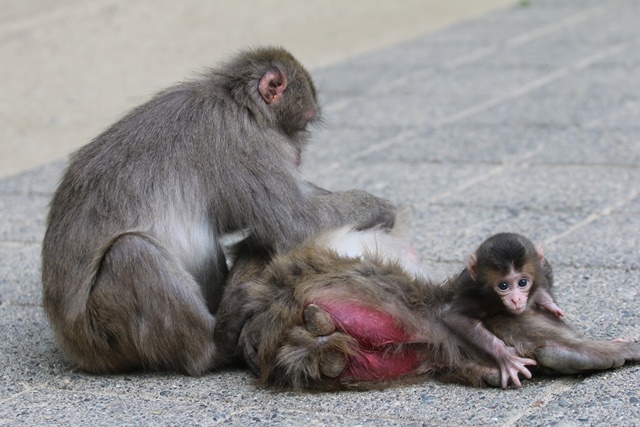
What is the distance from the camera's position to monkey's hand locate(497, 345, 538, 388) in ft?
13.2

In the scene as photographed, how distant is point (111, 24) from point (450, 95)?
5.23m

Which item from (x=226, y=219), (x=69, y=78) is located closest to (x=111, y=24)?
(x=69, y=78)

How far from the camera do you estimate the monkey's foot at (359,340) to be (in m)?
4.11

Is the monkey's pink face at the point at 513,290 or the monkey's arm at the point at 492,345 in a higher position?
the monkey's pink face at the point at 513,290

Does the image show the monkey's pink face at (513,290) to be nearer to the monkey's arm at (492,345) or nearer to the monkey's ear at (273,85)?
the monkey's arm at (492,345)

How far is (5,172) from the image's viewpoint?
8883mm

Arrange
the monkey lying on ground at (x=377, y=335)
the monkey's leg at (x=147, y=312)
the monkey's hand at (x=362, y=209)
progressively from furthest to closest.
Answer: the monkey's hand at (x=362, y=209)
the monkey's leg at (x=147, y=312)
the monkey lying on ground at (x=377, y=335)

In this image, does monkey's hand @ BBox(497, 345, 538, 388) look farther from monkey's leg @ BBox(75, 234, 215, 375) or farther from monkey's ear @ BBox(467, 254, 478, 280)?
monkey's leg @ BBox(75, 234, 215, 375)

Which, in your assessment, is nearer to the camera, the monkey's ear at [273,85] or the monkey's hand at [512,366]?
the monkey's hand at [512,366]

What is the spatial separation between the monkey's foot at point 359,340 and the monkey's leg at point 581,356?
19.4 inches

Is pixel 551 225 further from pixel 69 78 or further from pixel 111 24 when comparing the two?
pixel 111 24

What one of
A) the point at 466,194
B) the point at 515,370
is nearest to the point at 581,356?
the point at 515,370

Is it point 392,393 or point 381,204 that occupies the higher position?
point 381,204

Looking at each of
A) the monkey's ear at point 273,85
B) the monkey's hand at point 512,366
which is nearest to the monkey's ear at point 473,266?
the monkey's hand at point 512,366
